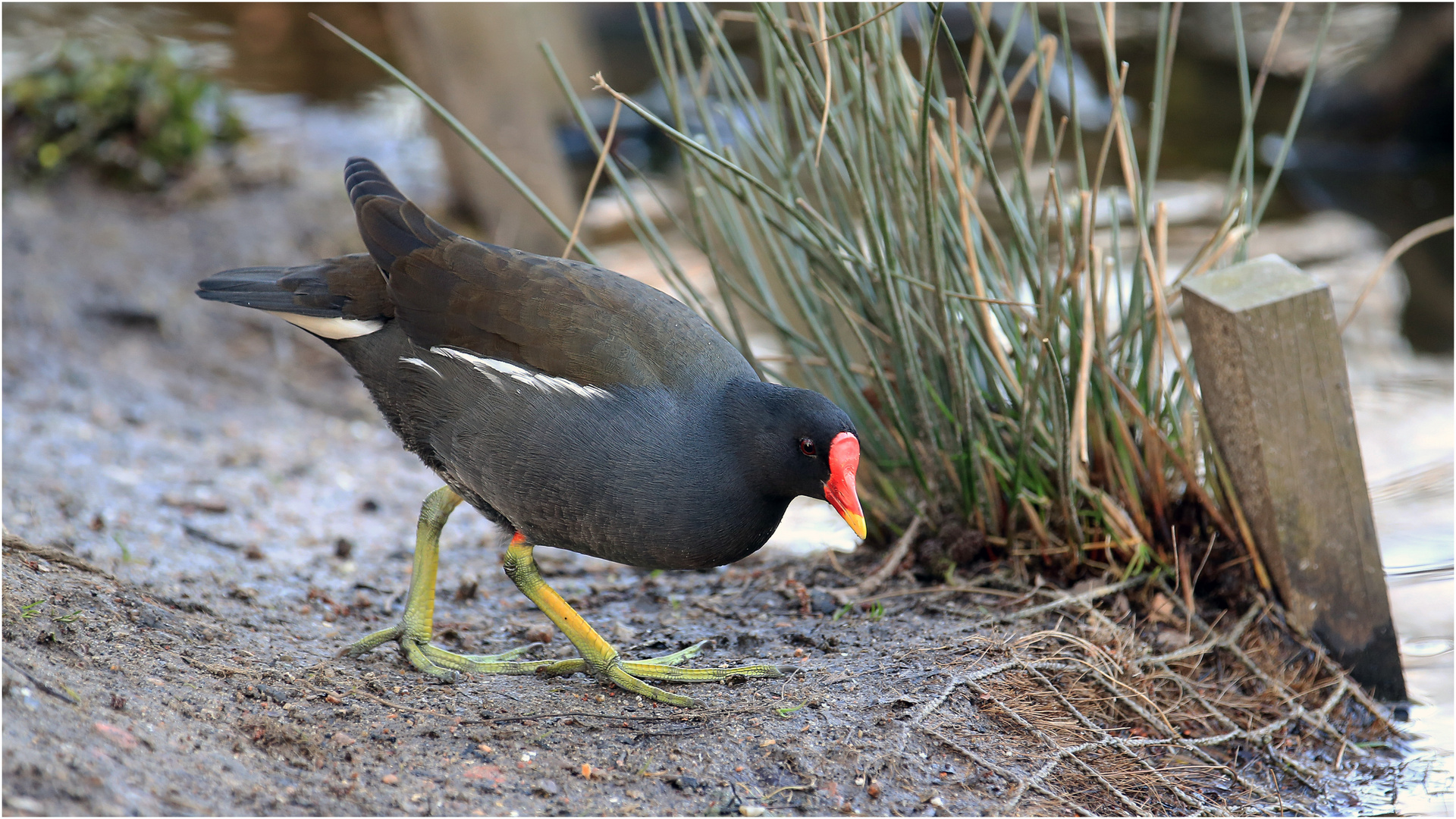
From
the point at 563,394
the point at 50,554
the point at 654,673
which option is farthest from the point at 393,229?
the point at 654,673

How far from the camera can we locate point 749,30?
10188 mm

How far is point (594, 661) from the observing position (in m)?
2.54

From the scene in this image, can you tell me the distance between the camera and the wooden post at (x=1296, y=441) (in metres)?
2.81

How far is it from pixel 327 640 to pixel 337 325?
76 centimetres

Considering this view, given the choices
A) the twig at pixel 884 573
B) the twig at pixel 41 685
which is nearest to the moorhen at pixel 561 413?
the twig at pixel 884 573

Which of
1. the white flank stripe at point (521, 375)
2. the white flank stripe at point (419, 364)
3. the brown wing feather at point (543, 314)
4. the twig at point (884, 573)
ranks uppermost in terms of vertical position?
the brown wing feather at point (543, 314)

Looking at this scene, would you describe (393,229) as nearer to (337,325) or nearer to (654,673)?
(337,325)

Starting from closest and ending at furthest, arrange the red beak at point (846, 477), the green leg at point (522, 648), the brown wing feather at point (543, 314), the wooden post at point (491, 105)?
1. the red beak at point (846, 477)
2. the brown wing feather at point (543, 314)
3. the green leg at point (522, 648)
4. the wooden post at point (491, 105)

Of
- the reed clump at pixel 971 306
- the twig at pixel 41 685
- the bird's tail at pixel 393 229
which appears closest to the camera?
the twig at pixel 41 685

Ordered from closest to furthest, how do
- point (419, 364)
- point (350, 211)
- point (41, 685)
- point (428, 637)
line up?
1. point (41, 685)
2. point (419, 364)
3. point (428, 637)
4. point (350, 211)

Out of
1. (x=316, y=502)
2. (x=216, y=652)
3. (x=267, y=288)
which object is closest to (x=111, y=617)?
(x=216, y=652)

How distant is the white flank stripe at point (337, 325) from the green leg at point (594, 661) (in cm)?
61

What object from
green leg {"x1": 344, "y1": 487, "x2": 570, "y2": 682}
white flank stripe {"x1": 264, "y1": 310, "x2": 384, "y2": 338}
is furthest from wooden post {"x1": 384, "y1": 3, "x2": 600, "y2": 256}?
green leg {"x1": 344, "y1": 487, "x2": 570, "y2": 682}

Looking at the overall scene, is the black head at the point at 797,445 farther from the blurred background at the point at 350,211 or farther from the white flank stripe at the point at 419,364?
the blurred background at the point at 350,211
